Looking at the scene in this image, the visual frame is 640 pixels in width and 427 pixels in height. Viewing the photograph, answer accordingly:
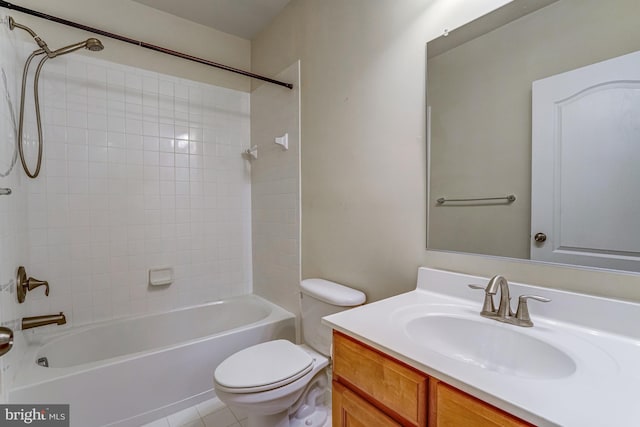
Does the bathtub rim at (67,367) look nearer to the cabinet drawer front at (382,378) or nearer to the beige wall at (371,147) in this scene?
the beige wall at (371,147)

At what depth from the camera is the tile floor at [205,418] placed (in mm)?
1589

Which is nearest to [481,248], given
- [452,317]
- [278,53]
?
[452,317]

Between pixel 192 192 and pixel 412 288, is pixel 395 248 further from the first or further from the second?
pixel 192 192

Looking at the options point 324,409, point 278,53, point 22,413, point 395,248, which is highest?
point 278,53

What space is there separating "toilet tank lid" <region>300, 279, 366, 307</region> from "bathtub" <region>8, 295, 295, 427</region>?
55cm

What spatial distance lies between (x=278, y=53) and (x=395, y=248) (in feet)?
5.76

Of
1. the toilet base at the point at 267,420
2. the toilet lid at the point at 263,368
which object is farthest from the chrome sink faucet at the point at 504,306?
the toilet base at the point at 267,420

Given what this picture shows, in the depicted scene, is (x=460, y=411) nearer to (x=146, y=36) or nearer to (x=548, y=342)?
(x=548, y=342)

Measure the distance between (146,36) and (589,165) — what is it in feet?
8.75

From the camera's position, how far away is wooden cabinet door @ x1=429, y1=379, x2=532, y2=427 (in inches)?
21.5

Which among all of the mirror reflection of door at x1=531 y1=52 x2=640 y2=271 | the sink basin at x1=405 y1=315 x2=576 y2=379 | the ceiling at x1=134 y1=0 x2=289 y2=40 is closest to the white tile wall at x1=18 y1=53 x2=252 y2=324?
the ceiling at x1=134 y1=0 x2=289 y2=40

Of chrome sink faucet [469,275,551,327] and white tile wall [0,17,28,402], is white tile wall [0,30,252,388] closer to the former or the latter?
white tile wall [0,17,28,402]

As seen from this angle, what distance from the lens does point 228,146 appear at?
2484 mm

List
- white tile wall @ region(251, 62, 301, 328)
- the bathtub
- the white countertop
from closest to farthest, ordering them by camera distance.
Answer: the white countertop → the bathtub → white tile wall @ region(251, 62, 301, 328)
